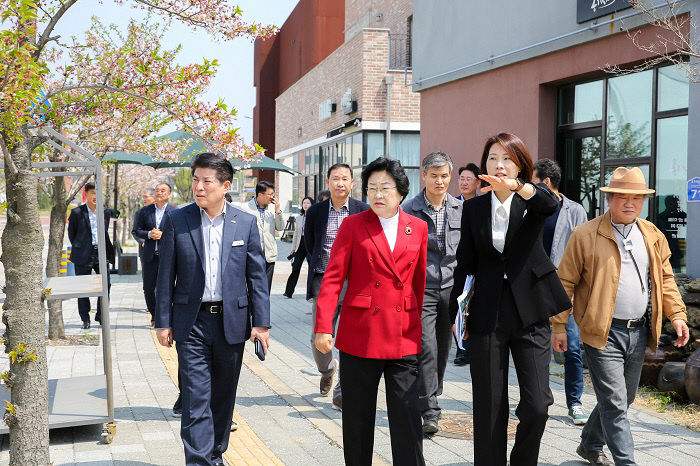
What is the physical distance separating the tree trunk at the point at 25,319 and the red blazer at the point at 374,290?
157 cm

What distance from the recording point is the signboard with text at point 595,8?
34.2ft

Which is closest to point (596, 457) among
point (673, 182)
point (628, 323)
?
point (628, 323)

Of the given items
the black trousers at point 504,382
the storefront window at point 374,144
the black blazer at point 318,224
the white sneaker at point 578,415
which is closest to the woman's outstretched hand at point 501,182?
the black trousers at point 504,382

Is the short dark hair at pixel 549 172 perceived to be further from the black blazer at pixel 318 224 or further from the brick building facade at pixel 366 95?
the brick building facade at pixel 366 95

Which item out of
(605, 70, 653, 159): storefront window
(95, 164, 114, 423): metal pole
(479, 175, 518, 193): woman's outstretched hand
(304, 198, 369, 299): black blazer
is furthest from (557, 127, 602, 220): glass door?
(479, 175, 518, 193): woman's outstretched hand

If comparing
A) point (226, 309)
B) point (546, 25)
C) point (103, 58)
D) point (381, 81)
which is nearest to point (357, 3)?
point (381, 81)

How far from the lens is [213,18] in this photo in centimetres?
648

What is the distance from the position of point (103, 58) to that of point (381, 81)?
17628 mm

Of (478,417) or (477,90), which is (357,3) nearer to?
(477,90)

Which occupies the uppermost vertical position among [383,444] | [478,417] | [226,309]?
[226,309]

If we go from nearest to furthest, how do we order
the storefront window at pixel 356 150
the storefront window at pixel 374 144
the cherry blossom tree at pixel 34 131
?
the cherry blossom tree at pixel 34 131
the storefront window at pixel 374 144
the storefront window at pixel 356 150

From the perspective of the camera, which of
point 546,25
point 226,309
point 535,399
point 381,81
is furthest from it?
point 381,81

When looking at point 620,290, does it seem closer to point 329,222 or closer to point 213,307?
point 213,307

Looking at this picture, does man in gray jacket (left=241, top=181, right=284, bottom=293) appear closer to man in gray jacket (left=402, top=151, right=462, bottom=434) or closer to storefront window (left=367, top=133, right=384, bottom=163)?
man in gray jacket (left=402, top=151, right=462, bottom=434)
